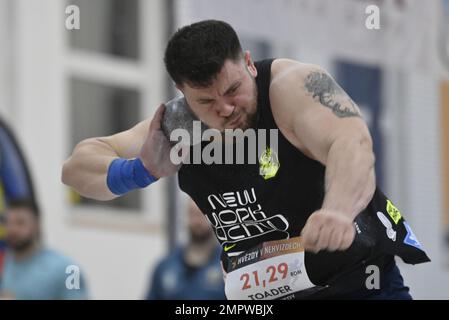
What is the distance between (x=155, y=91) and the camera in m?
11.4

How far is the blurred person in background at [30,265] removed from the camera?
6.91m

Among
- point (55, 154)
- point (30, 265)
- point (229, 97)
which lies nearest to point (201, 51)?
point (229, 97)

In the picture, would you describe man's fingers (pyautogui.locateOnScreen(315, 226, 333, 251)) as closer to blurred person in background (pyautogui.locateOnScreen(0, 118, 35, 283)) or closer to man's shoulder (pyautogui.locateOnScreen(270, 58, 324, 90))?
man's shoulder (pyautogui.locateOnScreen(270, 58, 324, 90))

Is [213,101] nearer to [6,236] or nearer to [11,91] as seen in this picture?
[6,236]

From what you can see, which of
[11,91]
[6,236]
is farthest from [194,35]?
[11,91]

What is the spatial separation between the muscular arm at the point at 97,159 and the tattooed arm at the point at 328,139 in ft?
2.23

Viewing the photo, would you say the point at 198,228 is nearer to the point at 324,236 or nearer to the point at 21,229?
the point at 21,229

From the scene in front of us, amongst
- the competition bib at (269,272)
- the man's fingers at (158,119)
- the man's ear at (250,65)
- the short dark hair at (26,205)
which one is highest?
the man's ear at (250,65)

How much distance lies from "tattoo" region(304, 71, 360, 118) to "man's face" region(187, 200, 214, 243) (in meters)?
3.56

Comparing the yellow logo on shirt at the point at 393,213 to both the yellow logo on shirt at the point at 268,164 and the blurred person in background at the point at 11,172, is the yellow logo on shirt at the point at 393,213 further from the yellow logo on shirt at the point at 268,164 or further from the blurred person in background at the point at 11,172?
the blurred person in background at the point at 11,172

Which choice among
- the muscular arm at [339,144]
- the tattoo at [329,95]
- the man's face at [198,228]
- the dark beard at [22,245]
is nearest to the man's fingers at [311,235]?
the muscular arm at [339,144]

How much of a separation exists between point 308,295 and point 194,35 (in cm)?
111

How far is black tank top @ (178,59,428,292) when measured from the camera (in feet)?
14.3
